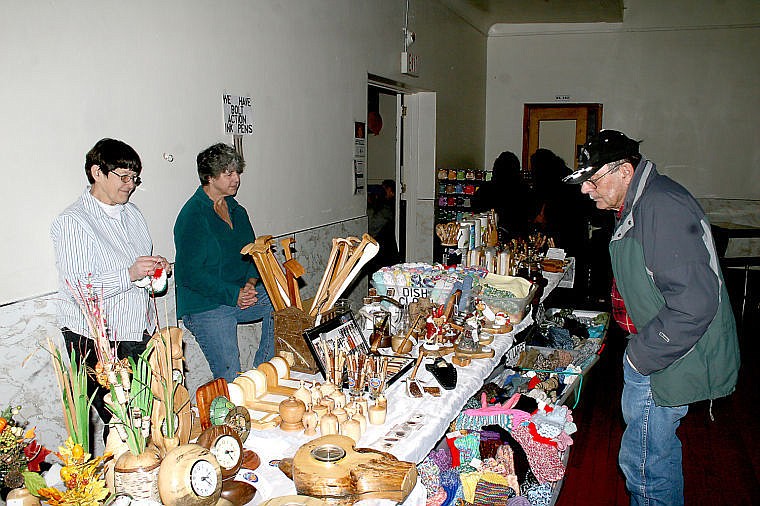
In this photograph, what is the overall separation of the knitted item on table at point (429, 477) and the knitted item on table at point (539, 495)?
443 millimetres

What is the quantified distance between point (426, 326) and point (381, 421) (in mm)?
866

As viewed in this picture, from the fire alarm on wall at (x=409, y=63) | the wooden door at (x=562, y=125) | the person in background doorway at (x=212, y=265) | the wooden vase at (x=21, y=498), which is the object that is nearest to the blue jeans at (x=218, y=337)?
the person in background doorway at (x=212, y=265)

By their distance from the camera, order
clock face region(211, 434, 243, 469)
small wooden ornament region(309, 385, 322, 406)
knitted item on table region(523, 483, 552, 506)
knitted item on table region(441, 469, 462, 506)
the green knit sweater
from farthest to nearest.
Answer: the green knit sweater → knitted item on table region(523, 483, 552, 506) → knitted item on table region(441, 469, 462, 506) → small wooden ornament region(309, 385, 322, 406) → clock face region(211, 434, 243, 469)

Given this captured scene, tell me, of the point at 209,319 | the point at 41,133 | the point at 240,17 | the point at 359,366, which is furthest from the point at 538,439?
the point at 240,17

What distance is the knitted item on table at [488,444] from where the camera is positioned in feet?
8.50

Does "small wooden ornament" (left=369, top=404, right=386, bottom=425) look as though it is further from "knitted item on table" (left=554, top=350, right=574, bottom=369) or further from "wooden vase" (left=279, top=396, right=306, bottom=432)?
"knitted item on table" (left=554, top=350, right=574, bottom=369)

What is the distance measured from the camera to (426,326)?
292 centimetres

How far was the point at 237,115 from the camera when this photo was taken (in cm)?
408

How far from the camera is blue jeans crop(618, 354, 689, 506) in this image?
251cm

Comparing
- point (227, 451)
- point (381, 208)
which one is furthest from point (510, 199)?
point (227, 451)

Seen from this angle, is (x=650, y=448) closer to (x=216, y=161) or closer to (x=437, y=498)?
(x=437, y=498)

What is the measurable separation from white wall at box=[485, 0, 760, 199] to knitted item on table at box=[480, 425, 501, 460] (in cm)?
789

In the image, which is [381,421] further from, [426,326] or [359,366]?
[426,326]

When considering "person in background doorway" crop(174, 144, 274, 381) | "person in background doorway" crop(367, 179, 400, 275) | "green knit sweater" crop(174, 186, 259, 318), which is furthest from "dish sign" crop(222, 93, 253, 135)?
"person in background doorway" crop(367, 179, 400, 275)
